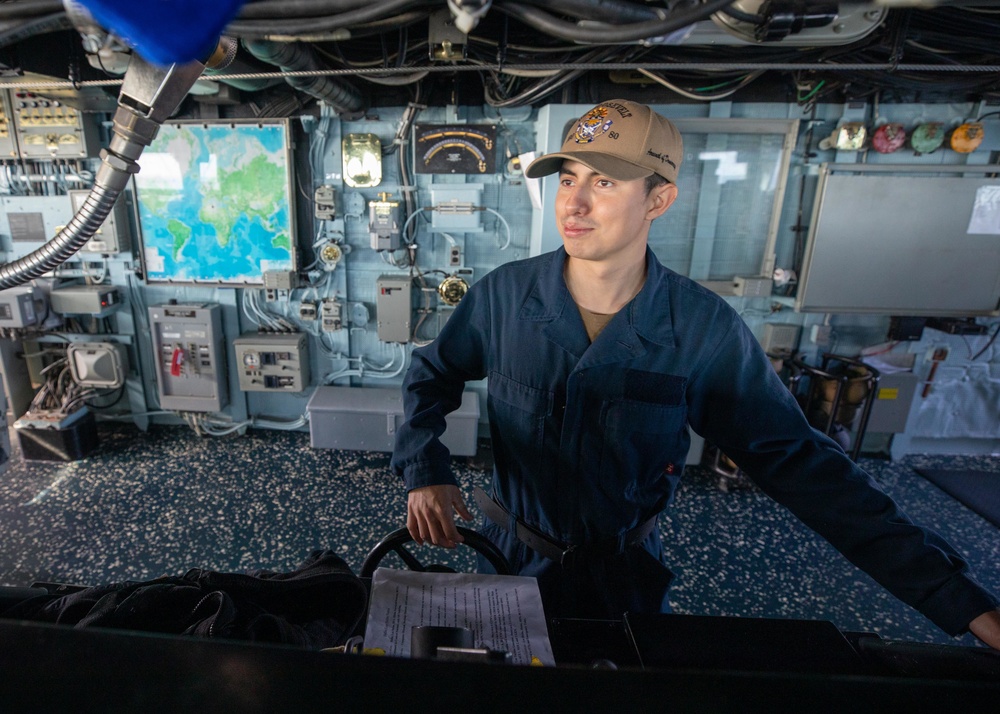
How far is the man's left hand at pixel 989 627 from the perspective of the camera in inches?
34.4

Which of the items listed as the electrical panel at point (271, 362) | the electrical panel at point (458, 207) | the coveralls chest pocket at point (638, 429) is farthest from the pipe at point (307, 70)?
the coveralls chest pocket at point (638, 429)

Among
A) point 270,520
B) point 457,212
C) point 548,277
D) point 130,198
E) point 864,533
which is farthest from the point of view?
point 130,198

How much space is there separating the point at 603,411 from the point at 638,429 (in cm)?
11

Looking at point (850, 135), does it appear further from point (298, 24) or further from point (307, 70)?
point (298, 24)

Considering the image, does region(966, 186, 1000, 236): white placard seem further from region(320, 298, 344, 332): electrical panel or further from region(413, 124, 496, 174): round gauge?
region(320, 298, 344, 332): electrical panel

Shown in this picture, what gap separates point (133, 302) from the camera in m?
4.29

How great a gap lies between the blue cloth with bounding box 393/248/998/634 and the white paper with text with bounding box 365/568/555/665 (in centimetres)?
35

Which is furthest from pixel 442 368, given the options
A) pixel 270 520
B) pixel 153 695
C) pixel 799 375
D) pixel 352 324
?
pixel 799 375

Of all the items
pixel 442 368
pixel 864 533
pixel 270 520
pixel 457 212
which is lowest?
pixel 270 520

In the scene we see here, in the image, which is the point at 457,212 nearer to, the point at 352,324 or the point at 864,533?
the point at 352,324

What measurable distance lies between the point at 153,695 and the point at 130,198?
15.7 feet

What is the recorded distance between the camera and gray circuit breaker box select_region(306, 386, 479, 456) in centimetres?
386

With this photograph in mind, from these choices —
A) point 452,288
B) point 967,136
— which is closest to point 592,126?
point 452,288

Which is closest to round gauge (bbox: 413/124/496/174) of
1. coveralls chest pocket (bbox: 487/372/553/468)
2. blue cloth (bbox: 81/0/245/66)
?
coveralls chest pocket (bbox: 487/372/553/468)
